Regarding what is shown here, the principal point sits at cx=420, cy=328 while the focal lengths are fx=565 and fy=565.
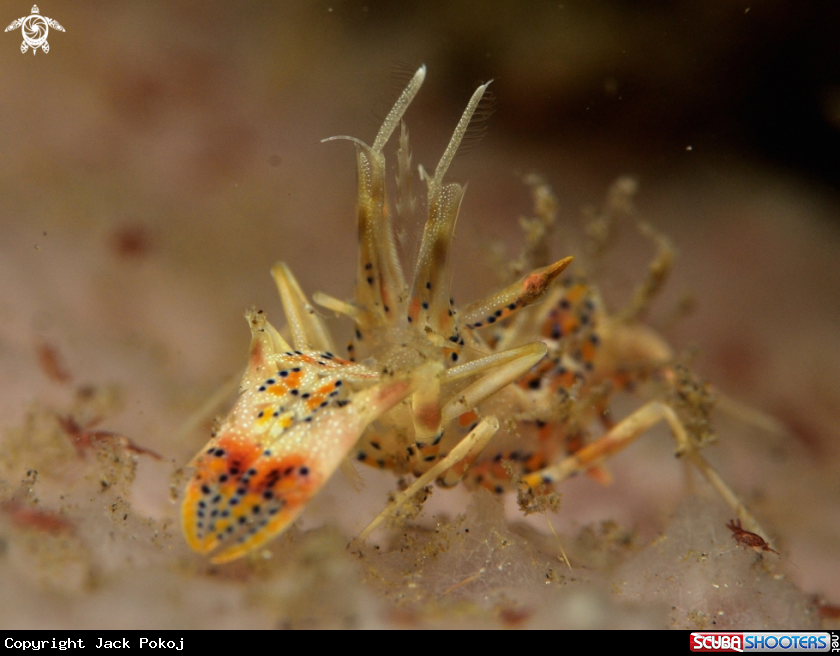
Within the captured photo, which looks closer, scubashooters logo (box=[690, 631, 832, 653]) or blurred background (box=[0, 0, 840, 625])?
scubashooters logo (box=[690, 631, 832, 653])

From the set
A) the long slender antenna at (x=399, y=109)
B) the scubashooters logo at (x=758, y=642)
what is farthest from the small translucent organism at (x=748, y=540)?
the long slender antenna at (x=399, y=109)

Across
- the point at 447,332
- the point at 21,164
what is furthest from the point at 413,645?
the point at 21,164

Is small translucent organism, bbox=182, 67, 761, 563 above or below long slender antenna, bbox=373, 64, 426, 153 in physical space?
below

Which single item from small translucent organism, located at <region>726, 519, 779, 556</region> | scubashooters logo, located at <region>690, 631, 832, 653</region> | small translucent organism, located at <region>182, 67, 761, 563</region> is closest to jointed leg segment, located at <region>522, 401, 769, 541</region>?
small translucent organism, located at <region>182, 67, 761, 563</region>

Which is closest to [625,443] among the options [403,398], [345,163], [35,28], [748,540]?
[748,540]

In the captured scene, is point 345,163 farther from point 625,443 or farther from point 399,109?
point 625,443

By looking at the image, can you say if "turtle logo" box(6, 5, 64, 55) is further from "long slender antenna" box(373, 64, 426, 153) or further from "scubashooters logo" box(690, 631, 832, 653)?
"scubashooters logo" box(690, 631, 832, 653)

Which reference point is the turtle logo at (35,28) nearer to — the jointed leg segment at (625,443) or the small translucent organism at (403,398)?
the small translucent organism at (403,398)

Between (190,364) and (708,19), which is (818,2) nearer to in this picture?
(708,19)
